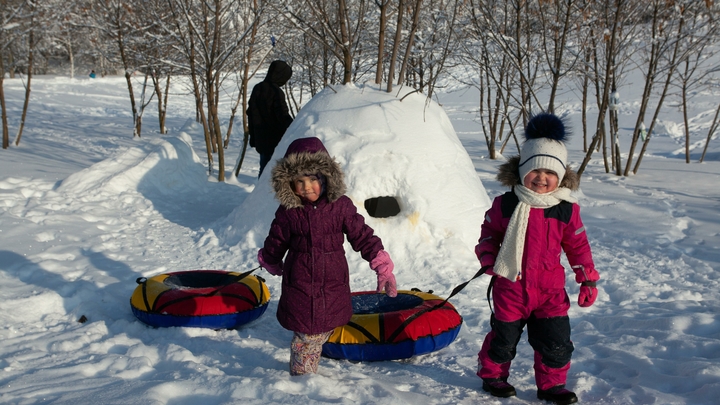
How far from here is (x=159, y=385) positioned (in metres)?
2.34

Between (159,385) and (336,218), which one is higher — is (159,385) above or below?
below

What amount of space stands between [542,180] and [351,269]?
2.59m

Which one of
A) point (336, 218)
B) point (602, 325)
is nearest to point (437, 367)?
point (336, 218)

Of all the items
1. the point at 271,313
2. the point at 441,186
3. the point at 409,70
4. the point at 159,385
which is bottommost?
the point at 271,313

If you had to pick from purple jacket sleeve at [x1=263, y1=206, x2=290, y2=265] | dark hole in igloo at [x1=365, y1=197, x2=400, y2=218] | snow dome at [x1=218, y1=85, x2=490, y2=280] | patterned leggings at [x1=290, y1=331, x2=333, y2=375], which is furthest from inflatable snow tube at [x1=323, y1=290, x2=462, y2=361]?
dark hole in igloo at [x1=365, y1=197, x2=400, y2=218]

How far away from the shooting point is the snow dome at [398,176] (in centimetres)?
493

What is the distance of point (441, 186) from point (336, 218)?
8.30ft

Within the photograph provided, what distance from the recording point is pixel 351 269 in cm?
480

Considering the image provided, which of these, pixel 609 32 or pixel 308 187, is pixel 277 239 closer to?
pixel 308 187

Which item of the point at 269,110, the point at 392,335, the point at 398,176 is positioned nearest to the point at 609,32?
the point at 398,176

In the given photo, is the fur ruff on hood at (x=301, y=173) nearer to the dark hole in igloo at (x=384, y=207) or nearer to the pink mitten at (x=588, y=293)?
the pink mitten at (x=588, y=293)

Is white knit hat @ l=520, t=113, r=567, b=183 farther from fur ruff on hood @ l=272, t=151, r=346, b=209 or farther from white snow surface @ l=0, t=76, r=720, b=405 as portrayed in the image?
fur ruff on hood @ l=272, t=151, r=346, b=209

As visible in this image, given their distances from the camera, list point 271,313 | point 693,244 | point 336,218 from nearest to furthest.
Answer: point 336,218
point 271,313
point 693,244

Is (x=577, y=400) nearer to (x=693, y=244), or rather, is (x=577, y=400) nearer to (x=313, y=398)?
(x=313, y=398)
